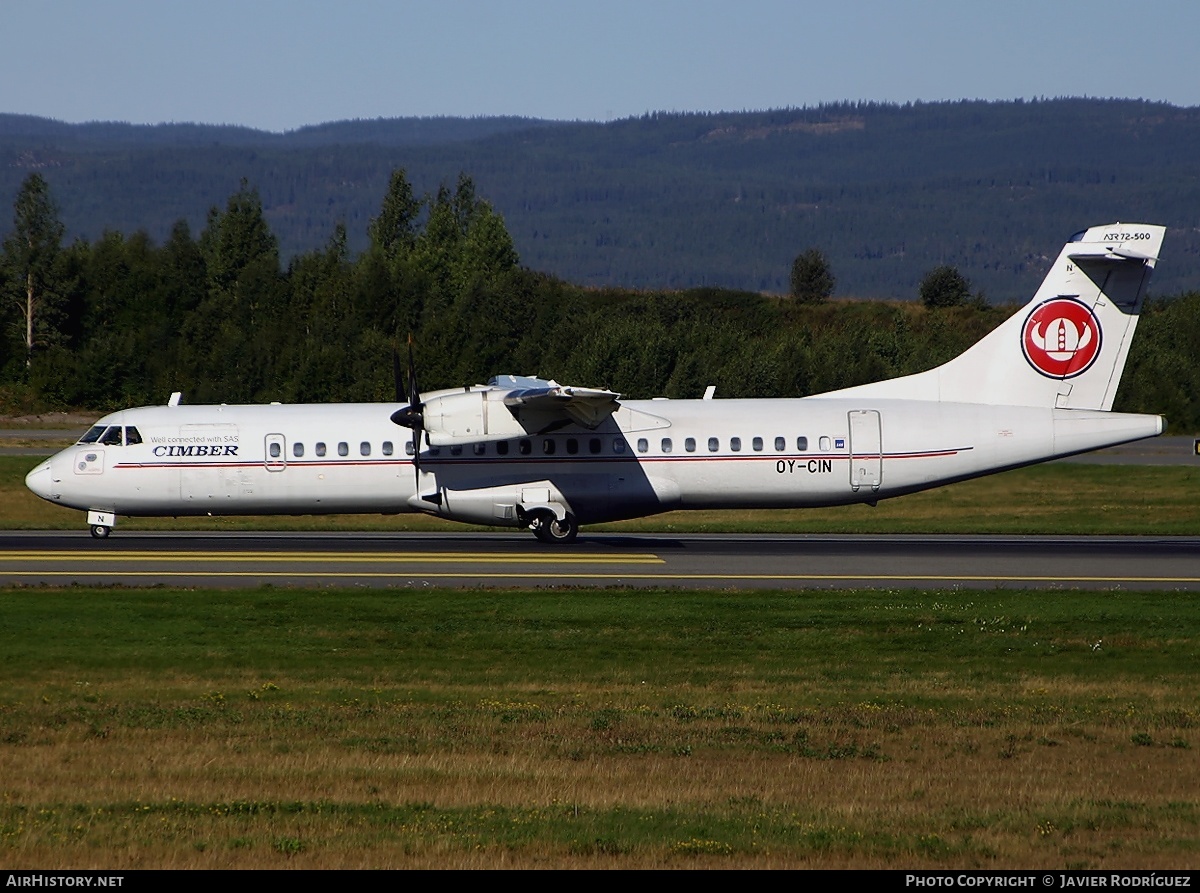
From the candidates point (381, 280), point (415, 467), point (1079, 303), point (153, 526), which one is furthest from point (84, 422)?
point (1079, 303)

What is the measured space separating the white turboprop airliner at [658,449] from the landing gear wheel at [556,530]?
45mm

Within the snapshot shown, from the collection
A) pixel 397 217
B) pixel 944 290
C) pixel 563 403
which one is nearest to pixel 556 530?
pixel 563 403

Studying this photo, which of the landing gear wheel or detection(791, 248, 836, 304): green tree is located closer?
the landing gear wheel

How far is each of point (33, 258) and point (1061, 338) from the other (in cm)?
6437

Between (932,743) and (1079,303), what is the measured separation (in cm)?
1869

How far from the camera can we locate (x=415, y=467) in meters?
Answer: 29.6

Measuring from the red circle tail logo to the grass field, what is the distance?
783 centimetres

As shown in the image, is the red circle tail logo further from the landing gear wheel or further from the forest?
the forest

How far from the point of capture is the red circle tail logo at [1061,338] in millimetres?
30156

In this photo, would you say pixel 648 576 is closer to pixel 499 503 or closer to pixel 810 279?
pixel 499 503

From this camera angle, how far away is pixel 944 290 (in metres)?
94.2

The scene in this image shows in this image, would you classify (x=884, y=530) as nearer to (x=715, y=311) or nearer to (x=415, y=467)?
(x=415, y=467)

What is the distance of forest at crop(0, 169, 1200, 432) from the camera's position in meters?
62.3

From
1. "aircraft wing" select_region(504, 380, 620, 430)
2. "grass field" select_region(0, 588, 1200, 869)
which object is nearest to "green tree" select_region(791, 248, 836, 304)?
"aircraft wing" select_region(504, 380, 620, 430)
